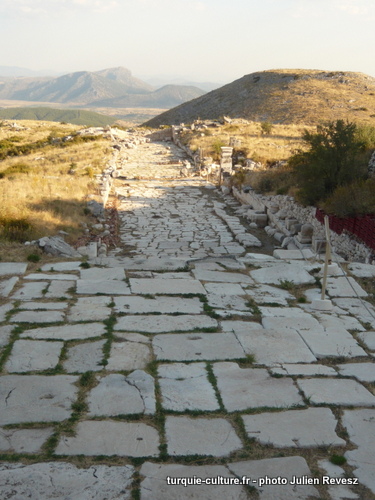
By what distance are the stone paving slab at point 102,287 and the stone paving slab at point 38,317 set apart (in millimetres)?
717

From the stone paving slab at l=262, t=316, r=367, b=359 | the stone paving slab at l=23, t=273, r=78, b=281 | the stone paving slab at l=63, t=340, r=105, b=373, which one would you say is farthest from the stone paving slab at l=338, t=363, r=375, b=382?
the stone paving slab at l=23, t=273, r=78, b=281

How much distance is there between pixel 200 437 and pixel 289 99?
49852mm

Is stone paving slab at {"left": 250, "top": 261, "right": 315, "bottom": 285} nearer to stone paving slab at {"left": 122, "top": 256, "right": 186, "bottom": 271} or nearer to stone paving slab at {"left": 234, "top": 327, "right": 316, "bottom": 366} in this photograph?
stone paving slab at {"left": 122, "top": 256, "right": 186, "bottom": 271}

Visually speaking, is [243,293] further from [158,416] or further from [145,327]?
[158,416]

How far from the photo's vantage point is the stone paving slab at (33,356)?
406 cm

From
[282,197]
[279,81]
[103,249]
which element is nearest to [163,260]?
[103,249]

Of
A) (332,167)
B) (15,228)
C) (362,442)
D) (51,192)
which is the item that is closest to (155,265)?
(15,228)

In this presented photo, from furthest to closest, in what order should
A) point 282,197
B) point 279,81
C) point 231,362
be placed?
point 279,81 < point 282,197 < point 231,362

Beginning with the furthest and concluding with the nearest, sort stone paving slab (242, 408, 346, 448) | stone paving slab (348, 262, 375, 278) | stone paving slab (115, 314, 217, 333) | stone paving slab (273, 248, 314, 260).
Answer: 1. stone paving slab (273, 248, 314, 260)
2. stone paving slab (348, 262, 375, 278)
3. stone paving slab (115, 314, 217, 333)
4. stone paving slab (242, 408, 346, 448)

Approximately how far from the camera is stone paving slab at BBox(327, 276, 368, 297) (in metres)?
6.08

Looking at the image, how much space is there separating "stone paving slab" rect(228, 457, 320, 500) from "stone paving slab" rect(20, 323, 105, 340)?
2201mm

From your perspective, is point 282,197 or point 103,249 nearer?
point 103,249

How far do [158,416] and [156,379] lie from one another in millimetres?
535

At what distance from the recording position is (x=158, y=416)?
3451 mm
